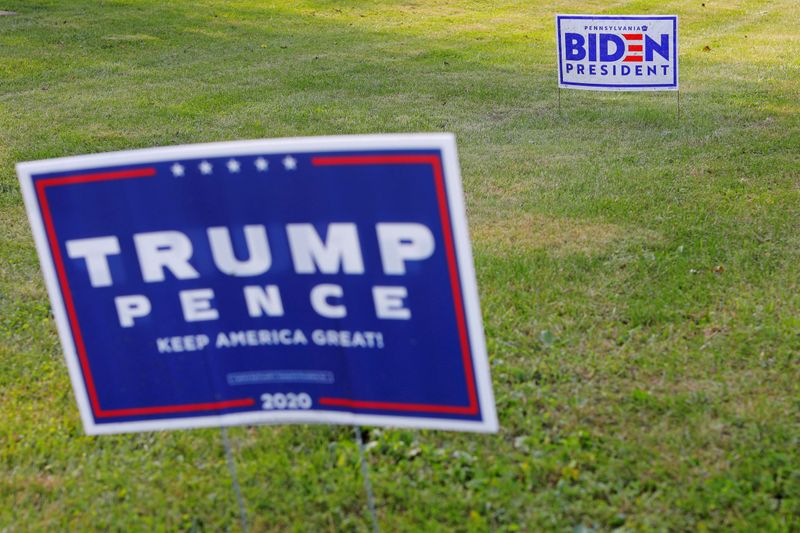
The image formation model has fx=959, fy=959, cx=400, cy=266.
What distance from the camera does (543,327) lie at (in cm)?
502

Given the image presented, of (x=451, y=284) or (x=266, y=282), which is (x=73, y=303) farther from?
(x=451, y=284)

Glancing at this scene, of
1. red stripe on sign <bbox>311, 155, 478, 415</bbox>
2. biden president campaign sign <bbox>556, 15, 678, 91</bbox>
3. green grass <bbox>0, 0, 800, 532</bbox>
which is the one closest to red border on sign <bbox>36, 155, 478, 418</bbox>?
red stripe on sign <bbox>311, 155, 478, 415</bbox>

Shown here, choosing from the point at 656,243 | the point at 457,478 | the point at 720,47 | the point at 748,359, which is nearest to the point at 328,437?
the point at 457,478

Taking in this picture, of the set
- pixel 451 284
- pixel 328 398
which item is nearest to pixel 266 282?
pixel 328 398

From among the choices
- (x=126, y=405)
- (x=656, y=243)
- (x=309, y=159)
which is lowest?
(x=656, y=243)

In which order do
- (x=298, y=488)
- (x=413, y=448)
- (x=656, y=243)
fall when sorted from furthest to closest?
(x=656, y=243) < (x=413, y=448) < (x=298, y=488)

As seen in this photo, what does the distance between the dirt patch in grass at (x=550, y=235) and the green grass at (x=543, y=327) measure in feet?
0.07

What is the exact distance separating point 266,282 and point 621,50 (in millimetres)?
→ 7458

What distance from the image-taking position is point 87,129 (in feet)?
32.5

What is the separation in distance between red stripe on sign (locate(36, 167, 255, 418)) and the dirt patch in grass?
338cm

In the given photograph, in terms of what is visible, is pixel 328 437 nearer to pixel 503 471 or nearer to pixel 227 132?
Result: pixel 503 471

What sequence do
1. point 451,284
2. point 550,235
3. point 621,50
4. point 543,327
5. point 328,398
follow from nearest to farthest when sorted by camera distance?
point 451,284 → point 328,398 → point 543,327 → point 550,235 → point 621,50

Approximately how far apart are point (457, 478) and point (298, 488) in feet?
2.05

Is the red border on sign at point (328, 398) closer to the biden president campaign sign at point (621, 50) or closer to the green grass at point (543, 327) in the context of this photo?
the green grass at point (543, 327)
